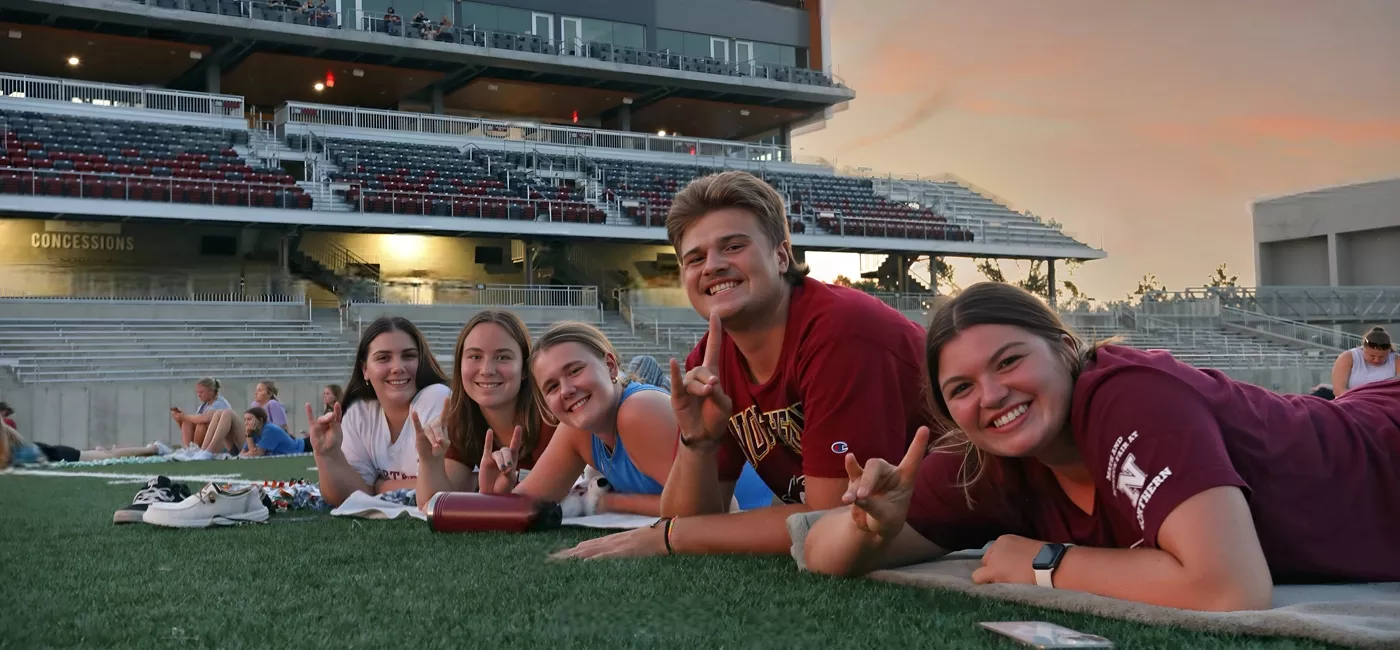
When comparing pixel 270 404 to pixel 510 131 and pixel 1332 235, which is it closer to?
pixel 510 131

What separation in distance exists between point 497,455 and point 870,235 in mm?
30072

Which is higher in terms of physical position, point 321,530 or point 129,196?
point 129,196

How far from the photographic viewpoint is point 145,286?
22953 millimetres

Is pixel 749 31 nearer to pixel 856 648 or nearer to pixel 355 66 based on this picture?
pixel 355 66

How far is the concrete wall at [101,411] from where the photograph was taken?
1780cm

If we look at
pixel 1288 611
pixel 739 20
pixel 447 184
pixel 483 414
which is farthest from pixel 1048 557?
pixel 739 20

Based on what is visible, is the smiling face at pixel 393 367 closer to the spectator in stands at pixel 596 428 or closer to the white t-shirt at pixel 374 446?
the white t-shirt at pixel 374 446

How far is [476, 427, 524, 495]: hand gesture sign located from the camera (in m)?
4.86

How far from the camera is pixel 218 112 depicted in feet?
99.7

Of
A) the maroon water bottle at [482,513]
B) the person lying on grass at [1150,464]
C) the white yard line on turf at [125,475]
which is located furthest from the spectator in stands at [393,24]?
the person lying on grass at [1150,464]

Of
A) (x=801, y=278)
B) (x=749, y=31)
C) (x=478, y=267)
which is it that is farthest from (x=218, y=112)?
(x=801, y=278)

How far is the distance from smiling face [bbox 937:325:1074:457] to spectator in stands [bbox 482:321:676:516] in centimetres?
196

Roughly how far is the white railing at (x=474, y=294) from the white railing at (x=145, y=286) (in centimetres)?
200

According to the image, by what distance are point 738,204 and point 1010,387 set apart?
3.83 ft
